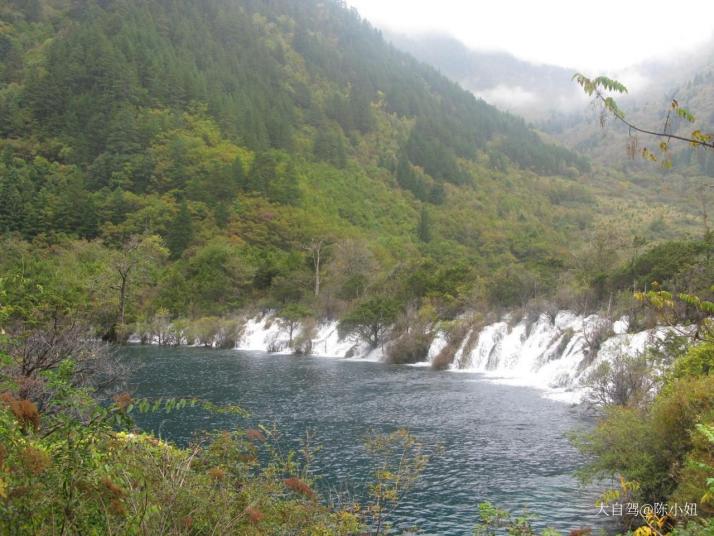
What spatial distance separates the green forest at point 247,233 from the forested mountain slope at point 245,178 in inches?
17.7

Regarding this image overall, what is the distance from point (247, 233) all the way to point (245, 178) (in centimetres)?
1102

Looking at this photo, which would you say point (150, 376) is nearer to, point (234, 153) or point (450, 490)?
point (450, 490)

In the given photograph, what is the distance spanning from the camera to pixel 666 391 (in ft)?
44.4

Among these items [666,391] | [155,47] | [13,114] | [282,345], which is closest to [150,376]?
[282,345]

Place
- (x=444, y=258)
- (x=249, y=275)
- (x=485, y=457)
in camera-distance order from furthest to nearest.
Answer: (x=444, y=258) → (x=249, y=275) → (x=485, y=457)

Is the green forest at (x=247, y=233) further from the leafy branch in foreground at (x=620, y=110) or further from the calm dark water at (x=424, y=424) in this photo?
the leafy branch in foreground at (x=620, y=110)

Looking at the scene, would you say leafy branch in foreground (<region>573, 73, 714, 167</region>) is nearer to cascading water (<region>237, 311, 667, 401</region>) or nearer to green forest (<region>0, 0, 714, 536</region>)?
green forest (<region>0, 0, 714, 536</region>)

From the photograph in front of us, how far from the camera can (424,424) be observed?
22797 millimetres

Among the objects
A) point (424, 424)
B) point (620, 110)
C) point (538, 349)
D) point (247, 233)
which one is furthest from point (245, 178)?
point (620, 110)

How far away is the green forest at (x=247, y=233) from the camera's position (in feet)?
23.7

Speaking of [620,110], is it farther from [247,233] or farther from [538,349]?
[247,233]

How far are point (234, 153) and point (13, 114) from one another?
3264 centimetres

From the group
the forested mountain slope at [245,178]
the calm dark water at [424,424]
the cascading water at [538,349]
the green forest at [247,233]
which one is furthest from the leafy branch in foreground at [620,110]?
the forested mountain slope at [245,178]

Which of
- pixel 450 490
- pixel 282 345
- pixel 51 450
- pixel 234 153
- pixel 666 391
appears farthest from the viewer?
pixel 234 153
